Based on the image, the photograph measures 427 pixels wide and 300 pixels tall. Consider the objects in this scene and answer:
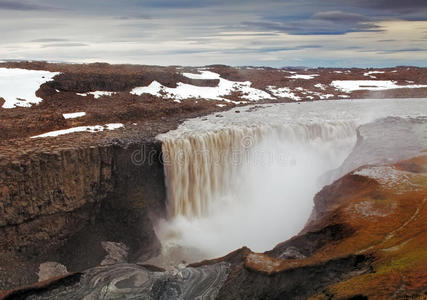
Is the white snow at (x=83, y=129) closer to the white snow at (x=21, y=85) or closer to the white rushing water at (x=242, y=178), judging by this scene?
the white rushing water at (x=242, y=178)

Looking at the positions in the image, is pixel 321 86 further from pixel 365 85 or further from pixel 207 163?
pixel 207 163

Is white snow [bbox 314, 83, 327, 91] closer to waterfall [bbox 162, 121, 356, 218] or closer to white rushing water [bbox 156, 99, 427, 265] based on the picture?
white rushing water [bbox 156, 99, 427, 265]

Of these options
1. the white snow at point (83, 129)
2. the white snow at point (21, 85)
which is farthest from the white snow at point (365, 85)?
the white snow at point (21, 85)

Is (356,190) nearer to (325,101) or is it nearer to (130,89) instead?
(130,89)

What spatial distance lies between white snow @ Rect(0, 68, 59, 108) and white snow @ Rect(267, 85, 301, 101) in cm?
2812

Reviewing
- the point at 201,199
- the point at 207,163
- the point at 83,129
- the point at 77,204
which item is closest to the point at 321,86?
the point at 207,163

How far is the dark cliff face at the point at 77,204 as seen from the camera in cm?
1812

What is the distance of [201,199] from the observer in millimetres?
25016

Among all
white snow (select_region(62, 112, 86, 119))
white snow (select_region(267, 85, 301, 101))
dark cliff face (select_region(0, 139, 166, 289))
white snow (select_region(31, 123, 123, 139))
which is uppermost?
white snow (select_region(267, 85, 301, 101))

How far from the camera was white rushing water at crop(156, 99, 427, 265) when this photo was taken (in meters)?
22.7

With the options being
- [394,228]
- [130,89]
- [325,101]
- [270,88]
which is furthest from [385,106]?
[394,228]

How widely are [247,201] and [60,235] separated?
1253 centimetres

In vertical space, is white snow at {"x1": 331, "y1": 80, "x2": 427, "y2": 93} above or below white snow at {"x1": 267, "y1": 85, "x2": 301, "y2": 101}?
above

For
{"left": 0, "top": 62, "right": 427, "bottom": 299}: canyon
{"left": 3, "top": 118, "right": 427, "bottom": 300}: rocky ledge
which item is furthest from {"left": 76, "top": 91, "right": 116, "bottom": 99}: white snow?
{"left": 3, "top": 118, "right": 427, "bottom": 300}: rocky ledge
